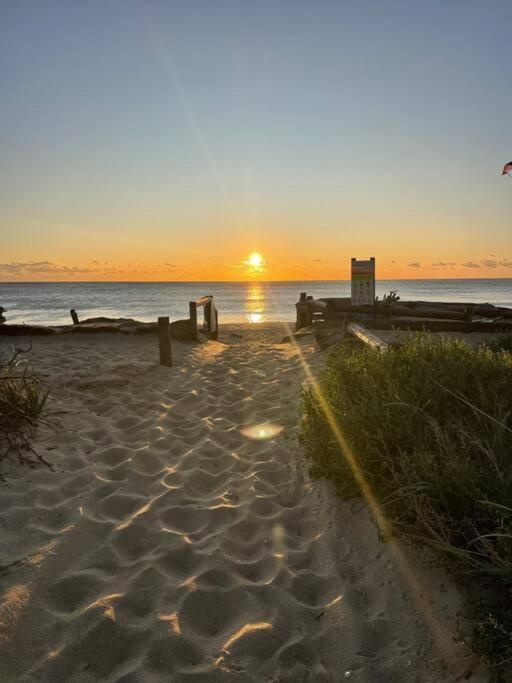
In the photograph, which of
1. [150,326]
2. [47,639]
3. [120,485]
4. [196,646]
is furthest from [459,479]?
[150,326]

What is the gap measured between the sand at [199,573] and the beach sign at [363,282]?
8323 millimetres

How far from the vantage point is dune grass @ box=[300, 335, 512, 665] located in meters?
2.10

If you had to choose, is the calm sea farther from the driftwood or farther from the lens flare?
the lens flare

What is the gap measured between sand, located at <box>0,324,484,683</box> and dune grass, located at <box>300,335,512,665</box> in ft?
0.76

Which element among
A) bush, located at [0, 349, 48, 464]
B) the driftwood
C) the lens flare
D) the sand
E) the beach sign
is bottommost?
the sand

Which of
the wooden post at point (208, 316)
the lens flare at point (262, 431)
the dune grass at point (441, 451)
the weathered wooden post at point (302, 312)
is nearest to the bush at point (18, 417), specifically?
the lens flare at point (262, 431)

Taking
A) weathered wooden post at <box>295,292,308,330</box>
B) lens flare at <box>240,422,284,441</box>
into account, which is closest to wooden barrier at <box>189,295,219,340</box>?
weathered wooden post at <box>295,292,308,330</box>

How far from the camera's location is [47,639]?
225 centimetres

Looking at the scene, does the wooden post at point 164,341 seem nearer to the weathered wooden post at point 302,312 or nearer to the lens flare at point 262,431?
the lens flare at point 262,431

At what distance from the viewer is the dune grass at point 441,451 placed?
210 cm

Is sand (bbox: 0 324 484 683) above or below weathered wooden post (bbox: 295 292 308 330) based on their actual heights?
below

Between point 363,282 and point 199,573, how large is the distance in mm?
10879

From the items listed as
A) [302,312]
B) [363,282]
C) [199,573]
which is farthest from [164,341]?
[302,312]

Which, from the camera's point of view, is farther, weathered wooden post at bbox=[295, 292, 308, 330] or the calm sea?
the calm sea
